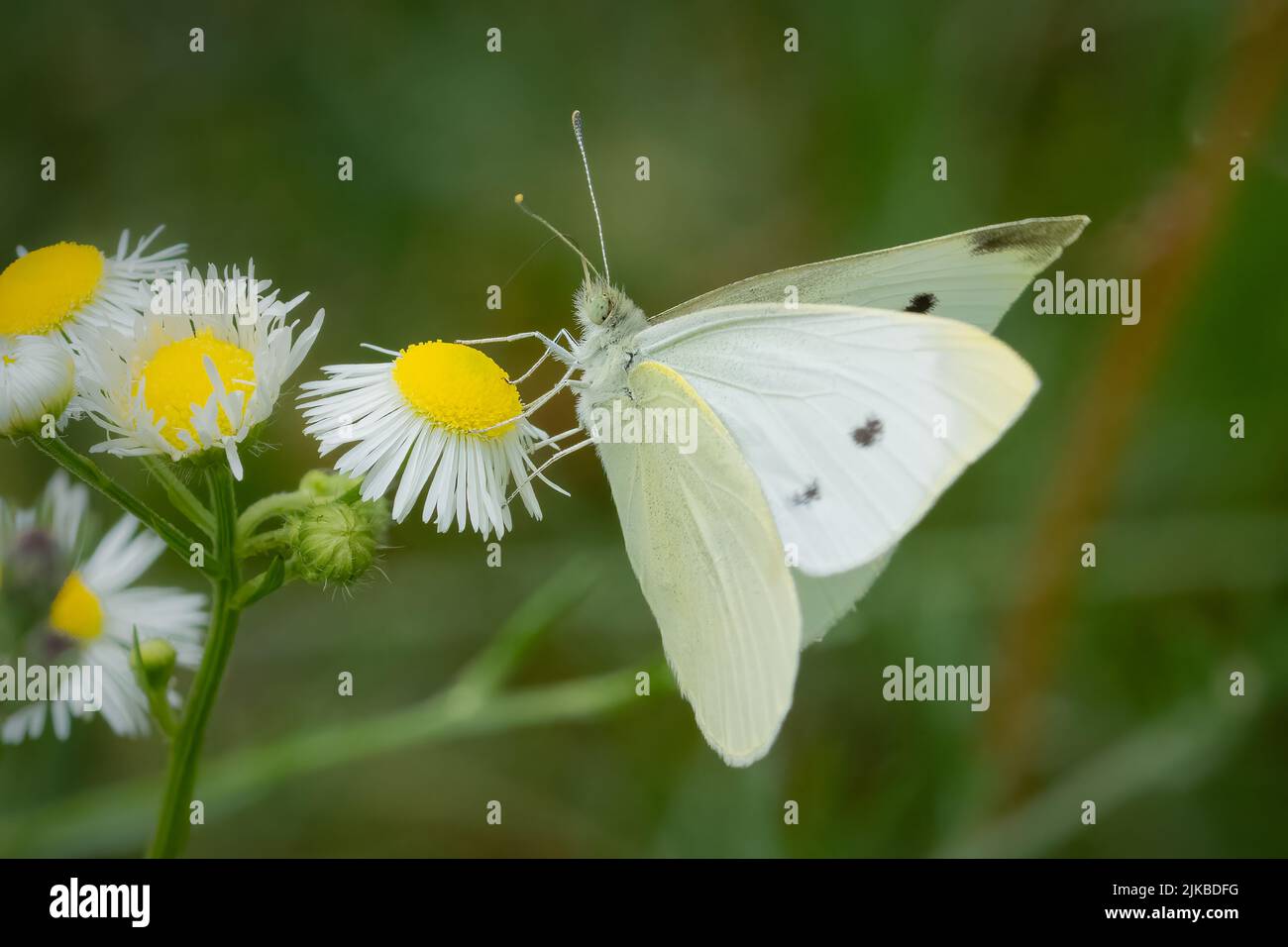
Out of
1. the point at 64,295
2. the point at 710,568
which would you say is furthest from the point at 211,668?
the point at 710,568

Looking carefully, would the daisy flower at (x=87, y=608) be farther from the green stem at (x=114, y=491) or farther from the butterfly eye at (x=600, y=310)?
the butterfly eye at (x=600, y=310)

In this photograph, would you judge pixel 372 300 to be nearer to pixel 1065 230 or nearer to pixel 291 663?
pixel 291 663

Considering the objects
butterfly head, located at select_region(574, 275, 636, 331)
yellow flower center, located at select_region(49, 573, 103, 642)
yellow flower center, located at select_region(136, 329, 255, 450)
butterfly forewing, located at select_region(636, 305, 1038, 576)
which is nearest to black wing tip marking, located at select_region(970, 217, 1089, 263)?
butterfly forewing, located at select_region(636, 305, 1038, 576)

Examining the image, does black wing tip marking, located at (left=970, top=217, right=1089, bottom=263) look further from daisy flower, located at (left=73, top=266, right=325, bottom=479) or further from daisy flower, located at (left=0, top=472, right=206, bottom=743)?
daisy flower, located at (left=0, top=472, right=206, bottom=743)

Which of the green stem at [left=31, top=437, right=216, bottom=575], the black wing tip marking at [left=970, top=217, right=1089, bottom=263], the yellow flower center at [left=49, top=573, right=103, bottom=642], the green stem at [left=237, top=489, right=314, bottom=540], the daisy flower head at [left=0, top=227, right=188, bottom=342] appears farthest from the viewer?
the yellow flower center at [left=49, top=573, right=103, bottom=642]
